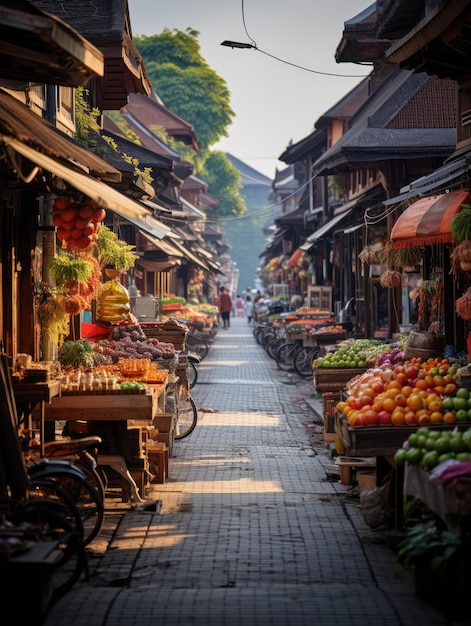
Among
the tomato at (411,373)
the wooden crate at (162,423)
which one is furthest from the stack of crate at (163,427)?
the tomato at (411,373)

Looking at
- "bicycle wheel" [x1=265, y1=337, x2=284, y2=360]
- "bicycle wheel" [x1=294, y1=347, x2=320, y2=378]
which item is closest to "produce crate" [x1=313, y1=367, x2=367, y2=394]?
"bicycle wheel" [x1=294, y1=347, x2=320, y2=378]

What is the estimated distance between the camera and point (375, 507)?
10055 millimetres

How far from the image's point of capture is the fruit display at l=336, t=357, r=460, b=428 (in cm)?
961

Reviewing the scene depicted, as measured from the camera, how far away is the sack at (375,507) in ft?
32.8

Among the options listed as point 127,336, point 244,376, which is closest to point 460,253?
point 127,336

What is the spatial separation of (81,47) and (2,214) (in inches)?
139

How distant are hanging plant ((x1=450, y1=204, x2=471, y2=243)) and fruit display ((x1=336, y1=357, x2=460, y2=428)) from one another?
1417mm

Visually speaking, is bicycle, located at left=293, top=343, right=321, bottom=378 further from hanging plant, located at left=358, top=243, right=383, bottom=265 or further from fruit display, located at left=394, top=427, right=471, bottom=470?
fruit display, located at left=394, top=427, right=471, bottom=470

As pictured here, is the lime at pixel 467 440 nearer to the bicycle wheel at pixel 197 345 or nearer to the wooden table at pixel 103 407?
the wooden table at pixel 103 407

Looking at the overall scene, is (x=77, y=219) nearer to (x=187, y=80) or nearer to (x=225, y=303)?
(x=225, y=303)

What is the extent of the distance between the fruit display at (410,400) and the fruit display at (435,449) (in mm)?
1115

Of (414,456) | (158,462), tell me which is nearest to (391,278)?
(158,462)

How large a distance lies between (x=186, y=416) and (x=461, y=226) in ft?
22.9

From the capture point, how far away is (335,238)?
34906 millimetres
